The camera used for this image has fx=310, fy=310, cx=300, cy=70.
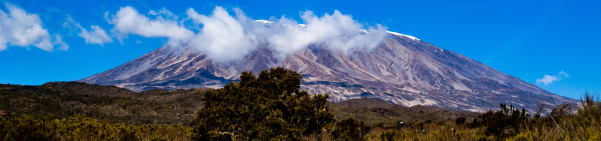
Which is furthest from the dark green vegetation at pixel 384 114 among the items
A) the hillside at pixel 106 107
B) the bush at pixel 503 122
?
the bush at pixel 503 122

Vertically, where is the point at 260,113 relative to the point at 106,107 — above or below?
above

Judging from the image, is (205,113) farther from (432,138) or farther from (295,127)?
(432,138)

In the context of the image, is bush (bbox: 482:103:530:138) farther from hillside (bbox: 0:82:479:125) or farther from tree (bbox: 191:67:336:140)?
hillside (bbox: 0:82:479:125)

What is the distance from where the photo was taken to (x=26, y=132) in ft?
17.9

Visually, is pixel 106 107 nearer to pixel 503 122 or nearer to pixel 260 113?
pixel 260 113

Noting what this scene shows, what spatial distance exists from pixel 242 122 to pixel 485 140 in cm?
524

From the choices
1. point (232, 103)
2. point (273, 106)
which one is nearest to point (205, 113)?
point (232, 103)

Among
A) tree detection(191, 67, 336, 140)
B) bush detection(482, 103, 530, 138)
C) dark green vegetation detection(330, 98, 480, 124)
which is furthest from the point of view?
dark green vegetation detection(330, 98, 480, 124)

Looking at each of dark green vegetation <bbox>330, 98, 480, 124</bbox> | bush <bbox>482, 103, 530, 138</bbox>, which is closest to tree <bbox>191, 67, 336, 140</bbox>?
bush <bbox>482, 103, 530, 138</bbox>

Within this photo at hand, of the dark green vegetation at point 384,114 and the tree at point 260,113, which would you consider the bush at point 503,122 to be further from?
the dark green vegetation at point 384,114

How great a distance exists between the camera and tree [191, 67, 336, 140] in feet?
25.2

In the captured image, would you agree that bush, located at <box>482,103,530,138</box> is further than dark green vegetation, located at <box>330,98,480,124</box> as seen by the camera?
No

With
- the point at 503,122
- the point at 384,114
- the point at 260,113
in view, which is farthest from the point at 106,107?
the point at 384,114

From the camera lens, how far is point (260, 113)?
7.95 metres
